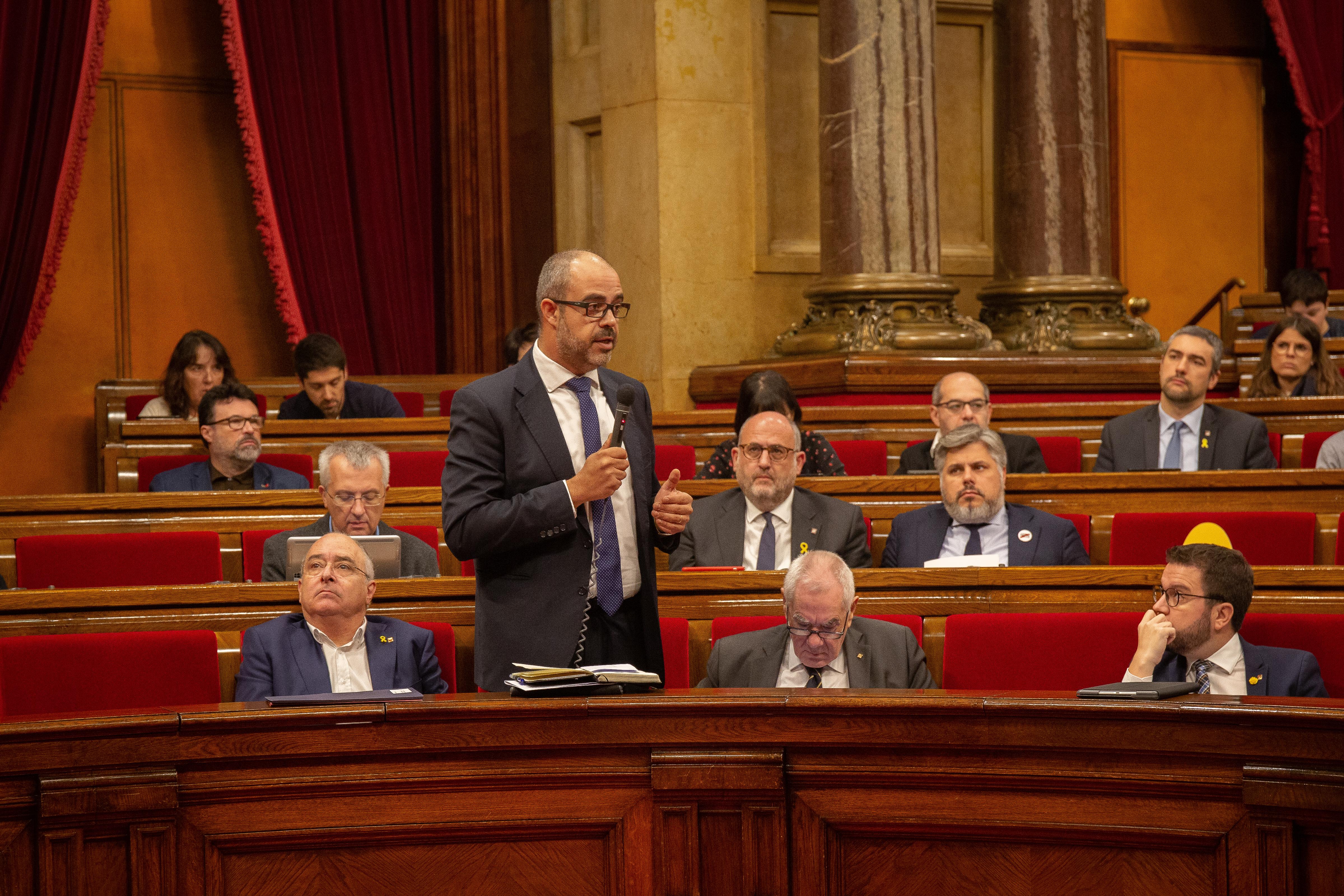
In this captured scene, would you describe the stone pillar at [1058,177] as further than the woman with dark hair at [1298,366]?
Yes

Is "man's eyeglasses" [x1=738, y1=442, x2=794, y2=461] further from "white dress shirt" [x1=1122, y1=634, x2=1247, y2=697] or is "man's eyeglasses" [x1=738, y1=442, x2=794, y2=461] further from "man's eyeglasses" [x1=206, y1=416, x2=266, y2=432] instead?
"man's eyeglasses" [x1=206, y1=416, x2=266, y2=432]

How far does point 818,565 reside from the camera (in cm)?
257

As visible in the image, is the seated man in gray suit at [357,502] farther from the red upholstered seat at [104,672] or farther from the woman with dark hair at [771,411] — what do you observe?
the woman with dark hair at [771,411]

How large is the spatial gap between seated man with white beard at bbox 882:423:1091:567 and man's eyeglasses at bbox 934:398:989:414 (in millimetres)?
516

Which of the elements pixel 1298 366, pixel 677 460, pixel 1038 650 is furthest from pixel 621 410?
pixel 1298 366

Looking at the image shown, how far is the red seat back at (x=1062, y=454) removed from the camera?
4461 mm

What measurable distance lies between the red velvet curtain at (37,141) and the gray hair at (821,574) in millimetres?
4306

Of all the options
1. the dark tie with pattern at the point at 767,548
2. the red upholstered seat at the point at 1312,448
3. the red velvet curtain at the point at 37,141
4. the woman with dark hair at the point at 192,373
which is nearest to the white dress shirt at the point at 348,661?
the dark tie with pattern at the point at 767,548

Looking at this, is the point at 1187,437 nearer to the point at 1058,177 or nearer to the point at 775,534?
the point at 775,534

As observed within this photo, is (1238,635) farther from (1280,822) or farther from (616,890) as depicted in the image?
(616,890)

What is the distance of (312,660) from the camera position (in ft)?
8.72

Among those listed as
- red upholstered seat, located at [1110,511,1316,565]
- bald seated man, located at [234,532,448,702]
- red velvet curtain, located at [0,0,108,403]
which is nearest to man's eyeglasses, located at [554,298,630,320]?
bald seated man, located at [234,532,448,702]

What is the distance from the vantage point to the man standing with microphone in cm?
219

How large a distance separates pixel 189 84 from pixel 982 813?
5.67m
